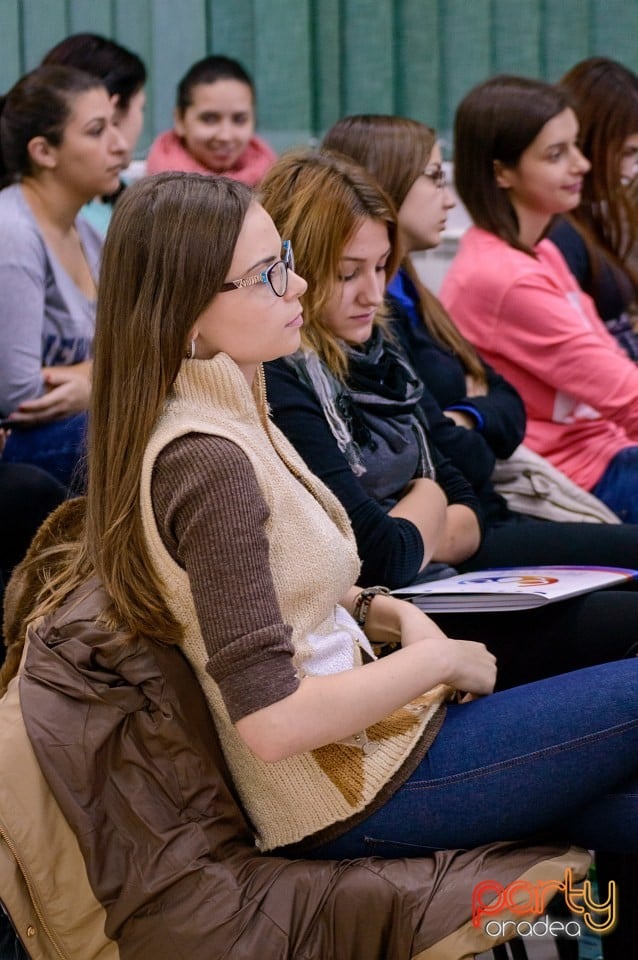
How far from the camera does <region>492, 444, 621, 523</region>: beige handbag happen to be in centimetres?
241

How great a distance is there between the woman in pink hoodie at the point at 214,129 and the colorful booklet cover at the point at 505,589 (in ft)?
7.08

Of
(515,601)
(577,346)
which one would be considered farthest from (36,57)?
(515,601)

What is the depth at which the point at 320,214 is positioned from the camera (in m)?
1.83

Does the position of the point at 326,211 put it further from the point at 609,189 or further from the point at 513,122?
the point at 609,189

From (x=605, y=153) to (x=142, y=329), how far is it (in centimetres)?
216

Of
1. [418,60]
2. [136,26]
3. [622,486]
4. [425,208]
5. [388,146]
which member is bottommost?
[622,486]

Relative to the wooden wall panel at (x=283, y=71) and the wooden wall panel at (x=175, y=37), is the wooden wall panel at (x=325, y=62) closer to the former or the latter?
the wooden wall panel at (x=283, y=71)

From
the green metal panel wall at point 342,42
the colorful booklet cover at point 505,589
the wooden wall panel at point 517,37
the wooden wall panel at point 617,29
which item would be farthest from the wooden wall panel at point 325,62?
the colorful booklet cover at point 505,589

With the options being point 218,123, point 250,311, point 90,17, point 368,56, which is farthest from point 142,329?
point 90,17

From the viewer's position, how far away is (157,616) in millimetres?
1338

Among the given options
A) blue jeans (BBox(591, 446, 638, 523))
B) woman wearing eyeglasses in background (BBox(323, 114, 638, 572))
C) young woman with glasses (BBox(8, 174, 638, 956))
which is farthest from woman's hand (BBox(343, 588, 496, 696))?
blue jeans (BBox(591, 446, 638, 523))

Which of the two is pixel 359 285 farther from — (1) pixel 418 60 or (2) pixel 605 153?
(1) pixel 418 60

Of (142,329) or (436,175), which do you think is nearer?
(142,329)

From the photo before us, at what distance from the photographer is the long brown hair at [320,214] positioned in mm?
1840
